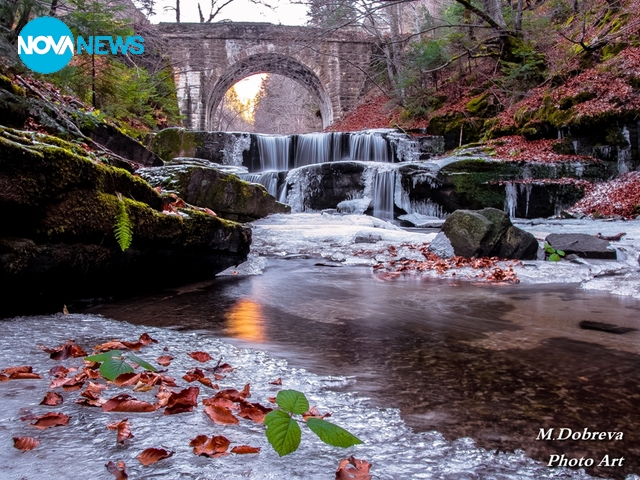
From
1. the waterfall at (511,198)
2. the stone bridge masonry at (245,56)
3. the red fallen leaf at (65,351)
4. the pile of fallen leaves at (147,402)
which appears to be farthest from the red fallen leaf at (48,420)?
the stone bridge masonry at (245,56)

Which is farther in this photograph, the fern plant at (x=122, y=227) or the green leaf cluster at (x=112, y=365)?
the fern plant at (x=122, y=227)

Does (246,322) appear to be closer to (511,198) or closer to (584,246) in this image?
(584,246)

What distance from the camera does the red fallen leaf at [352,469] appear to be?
3.52 feet

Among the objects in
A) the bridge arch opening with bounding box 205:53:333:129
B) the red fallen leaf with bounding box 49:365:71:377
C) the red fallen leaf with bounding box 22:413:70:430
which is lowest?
the red fallen leaf with bounding box 49:365:71:377

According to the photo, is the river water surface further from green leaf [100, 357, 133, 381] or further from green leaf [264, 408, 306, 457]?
green leaf [100, 357, 133, 381]

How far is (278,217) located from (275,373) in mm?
8033

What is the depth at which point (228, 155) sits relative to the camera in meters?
17.1

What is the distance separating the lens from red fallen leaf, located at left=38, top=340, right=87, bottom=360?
1.88m

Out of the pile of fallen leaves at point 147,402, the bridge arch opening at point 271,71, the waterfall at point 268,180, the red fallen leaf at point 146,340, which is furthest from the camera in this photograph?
the bridge arch opening at point 271,71

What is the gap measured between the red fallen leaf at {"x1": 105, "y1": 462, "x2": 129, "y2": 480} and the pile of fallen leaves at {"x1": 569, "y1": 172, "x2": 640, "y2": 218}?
1166 centimetres

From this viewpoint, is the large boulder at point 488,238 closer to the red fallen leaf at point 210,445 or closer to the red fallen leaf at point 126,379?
the red fallen leaf at point 126,379

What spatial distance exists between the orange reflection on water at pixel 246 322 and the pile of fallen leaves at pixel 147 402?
58cm

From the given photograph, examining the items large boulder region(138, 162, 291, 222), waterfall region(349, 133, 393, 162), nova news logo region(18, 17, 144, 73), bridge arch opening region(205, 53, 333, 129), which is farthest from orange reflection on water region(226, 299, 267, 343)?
bridge arch opening region(205, 53, 333, 129)

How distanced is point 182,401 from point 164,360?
54 cm
